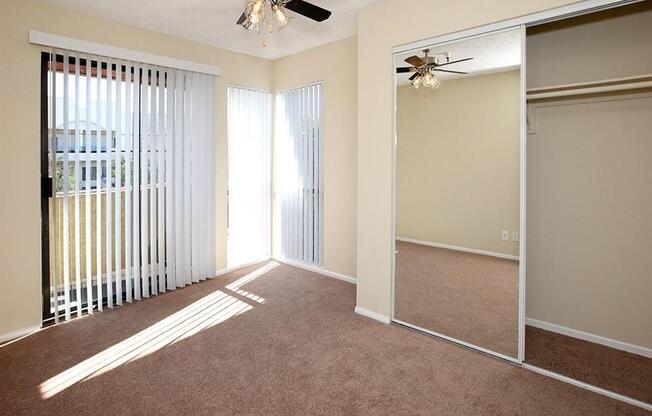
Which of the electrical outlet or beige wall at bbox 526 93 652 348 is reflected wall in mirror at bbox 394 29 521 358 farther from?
beige wall at bbox 526 93 652 348

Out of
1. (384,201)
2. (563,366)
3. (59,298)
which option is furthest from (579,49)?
(59,298)

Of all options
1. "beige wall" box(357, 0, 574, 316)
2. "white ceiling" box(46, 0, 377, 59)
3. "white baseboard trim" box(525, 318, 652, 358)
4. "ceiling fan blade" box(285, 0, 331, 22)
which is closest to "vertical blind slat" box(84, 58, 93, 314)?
"white ceiling" box(46, 0, 377, 59)

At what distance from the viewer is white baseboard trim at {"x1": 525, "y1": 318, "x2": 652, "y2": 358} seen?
8.33 ft

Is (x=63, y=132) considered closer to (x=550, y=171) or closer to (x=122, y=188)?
(x=122, y=188)

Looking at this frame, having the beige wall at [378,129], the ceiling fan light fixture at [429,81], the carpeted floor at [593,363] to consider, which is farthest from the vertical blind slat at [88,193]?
the carpeted floor at [593,363]

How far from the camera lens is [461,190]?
112 inches

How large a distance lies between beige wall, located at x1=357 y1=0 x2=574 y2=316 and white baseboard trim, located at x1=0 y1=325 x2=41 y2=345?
2.65m

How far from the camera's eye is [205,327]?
306 cm

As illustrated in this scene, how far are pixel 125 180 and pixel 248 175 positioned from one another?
5.03ft

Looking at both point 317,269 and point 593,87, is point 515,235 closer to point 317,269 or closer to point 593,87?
point 593,87

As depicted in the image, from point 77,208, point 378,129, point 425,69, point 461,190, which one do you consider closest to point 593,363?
point 461,190

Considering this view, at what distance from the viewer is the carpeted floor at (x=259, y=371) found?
81.6 inches

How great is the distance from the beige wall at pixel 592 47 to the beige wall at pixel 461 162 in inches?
16.1

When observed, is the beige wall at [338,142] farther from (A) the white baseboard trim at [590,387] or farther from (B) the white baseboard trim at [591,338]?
(A) the white baseboard trim at [590,387]
